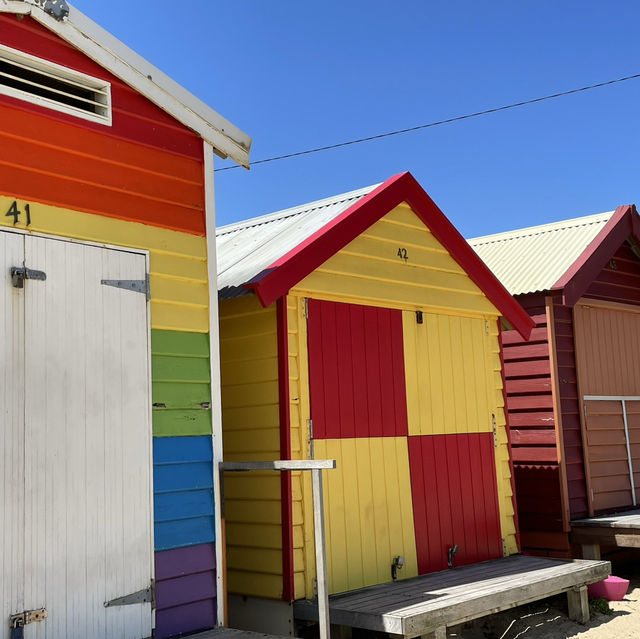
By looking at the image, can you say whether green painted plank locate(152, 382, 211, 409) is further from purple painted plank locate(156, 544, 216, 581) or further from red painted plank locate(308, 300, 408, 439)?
red painted plank locate(308, 300, 408, 439)

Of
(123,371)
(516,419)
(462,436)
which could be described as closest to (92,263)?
(123,371)

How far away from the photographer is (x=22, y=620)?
193 inches

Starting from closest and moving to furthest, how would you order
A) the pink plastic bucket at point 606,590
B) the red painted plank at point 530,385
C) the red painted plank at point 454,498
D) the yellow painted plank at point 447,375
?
the red painted plank at point 454,498 → the yellow painted plank at point 447,375 → the pink plastic bucket at point 606,590 → the red painted plank at point 530,385

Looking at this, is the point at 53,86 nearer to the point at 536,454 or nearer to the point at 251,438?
the point at 251,438

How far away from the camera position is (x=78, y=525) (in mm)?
5262

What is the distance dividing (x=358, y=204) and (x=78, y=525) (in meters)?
3.84

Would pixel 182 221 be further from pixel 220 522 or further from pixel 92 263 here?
pixel 220 522

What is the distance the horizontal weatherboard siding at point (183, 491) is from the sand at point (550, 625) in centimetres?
280

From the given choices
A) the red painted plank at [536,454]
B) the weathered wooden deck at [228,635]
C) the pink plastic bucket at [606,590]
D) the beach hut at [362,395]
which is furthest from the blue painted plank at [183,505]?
the red painted plank at [536,454]

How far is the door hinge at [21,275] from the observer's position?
5141 millimetres

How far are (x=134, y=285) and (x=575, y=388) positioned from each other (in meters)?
6.44

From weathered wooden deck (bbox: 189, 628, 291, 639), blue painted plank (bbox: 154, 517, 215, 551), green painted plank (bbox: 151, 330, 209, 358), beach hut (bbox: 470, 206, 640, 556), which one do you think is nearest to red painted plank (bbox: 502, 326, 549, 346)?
beach hut (bbox: 470, 206, 640, 556)

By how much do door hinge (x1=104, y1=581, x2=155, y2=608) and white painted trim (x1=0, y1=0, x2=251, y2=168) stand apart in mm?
3280

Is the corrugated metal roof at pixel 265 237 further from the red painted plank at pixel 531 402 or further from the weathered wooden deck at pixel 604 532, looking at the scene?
the weathered wooden deck at pixel 604 532
